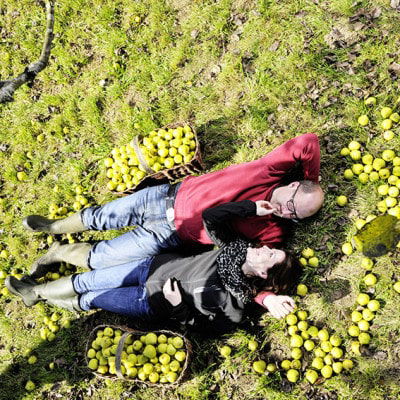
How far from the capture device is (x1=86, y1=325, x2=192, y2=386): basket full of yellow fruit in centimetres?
513

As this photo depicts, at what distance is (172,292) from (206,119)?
124 inches

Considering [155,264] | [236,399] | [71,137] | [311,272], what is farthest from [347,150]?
[71,137]

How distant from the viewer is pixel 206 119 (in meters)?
6.66

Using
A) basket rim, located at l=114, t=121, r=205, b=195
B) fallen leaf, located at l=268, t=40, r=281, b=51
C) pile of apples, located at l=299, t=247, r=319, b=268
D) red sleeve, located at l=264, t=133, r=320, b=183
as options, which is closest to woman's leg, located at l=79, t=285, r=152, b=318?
basket rim, located at l=114, t=121, r=205, b=195

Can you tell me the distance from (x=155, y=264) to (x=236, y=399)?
7.41ft

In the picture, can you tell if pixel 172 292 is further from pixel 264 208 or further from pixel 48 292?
pixel 48 292

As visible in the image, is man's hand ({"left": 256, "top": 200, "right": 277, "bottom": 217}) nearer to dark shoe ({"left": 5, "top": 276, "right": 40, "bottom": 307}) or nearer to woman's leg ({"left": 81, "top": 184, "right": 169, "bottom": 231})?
woman's leg ({"left": 81, "top": 184, "right": 169, "bottom": 231})

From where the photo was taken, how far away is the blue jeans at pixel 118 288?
5316 millimetres

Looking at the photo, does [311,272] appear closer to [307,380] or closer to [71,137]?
[307,380]

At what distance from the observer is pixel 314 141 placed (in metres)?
5.04

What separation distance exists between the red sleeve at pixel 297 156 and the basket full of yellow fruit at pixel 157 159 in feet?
4.34

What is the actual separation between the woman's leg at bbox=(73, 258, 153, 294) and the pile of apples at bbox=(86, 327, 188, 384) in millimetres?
642

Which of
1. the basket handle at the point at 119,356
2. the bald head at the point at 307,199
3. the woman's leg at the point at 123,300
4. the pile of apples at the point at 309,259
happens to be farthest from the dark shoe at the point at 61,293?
the bald head at the point at 307,199

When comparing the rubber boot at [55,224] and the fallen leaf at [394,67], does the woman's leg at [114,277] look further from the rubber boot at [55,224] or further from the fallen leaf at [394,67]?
the fallen leaf at [394,67]
